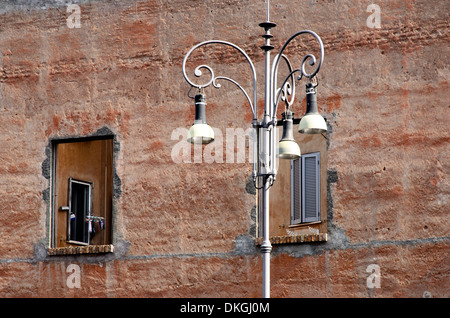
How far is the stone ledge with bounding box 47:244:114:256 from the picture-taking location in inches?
574

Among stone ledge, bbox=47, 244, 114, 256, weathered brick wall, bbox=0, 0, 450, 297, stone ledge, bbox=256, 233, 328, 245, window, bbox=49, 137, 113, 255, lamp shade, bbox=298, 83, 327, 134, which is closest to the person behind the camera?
lamp shade, bbox=298, 83, 327, 134

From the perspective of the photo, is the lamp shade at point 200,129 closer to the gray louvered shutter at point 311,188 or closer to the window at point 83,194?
the gray louvered shutter at point 311,188

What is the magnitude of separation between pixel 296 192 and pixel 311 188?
1.57 ft

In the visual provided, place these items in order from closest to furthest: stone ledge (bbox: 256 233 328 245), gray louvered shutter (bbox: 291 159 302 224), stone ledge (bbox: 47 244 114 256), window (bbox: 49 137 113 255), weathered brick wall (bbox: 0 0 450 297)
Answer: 1. weathered brick wall (bbox: 0 0 450 297)
2. stone ledge (bbox: 256 233 328 245)
3. stone ledge (bbox: 47 244 114 256)
4. gray louvered shutter (bbox: 291 159 302 224)
5. window (bbox: 49 137 113 255)

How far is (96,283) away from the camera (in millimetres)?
14617

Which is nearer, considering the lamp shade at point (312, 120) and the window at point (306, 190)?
the lamp shade at point (312, 120)

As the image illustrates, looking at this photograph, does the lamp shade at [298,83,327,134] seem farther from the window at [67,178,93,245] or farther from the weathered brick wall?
the window at [67,178,93,245]

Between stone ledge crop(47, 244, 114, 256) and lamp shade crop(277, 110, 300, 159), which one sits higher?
lamp shade crop(277, 110, 300, 159)

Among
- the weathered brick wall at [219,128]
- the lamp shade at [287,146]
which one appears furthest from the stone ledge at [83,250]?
the lamp shade at [287,146]

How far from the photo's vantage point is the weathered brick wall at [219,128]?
13.5 metres

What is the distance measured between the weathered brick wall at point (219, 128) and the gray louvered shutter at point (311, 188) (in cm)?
159

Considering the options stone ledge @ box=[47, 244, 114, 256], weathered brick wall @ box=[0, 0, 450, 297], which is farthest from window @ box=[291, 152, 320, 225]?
stone ledge @ box=[47, 244, 114, 256]

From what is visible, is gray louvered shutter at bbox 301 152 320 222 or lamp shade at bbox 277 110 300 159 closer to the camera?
lamp shade at bbox 277 110 300 159

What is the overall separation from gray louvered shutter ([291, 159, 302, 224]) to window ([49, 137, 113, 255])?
10.6ft
